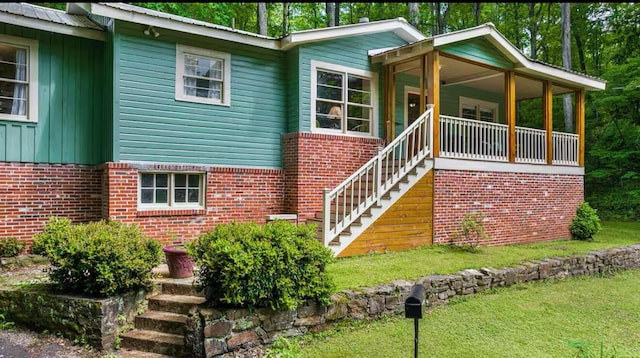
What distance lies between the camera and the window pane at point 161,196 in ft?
27.8

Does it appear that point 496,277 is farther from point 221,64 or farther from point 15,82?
point 15,82

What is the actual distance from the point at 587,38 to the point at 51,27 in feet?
79.9

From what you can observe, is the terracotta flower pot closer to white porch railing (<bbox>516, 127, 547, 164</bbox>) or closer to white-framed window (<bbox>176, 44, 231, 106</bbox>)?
white-framed window (<bbox>176, 44, 231, 106</bbox>)

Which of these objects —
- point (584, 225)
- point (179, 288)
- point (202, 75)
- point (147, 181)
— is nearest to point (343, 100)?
point (202, 75)

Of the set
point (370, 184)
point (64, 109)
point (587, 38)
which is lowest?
point (370, 184)

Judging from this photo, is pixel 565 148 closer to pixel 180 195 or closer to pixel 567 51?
pixel 567 51

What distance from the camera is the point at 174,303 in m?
5.44

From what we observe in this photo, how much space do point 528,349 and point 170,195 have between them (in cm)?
675

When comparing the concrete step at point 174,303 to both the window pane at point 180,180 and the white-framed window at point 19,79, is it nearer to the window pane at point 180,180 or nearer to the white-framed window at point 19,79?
the window pane at point 180,180

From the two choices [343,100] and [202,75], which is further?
[343,100]

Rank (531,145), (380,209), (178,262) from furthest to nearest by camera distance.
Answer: (531,145) < (380,209) < (178,262)

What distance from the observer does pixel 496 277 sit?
721 cm

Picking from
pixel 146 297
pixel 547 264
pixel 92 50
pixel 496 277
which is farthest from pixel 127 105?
pixel 547 264

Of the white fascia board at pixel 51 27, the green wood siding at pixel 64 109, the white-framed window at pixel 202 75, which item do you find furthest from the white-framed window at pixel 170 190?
the white fascia board at pixel 51 27
